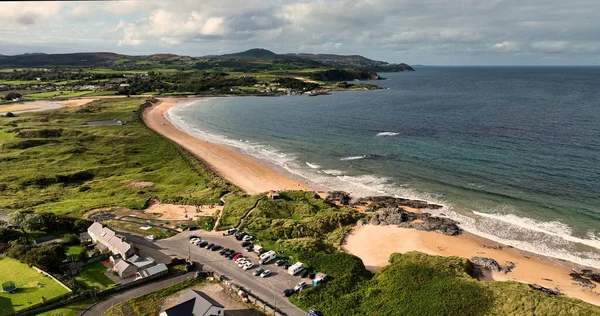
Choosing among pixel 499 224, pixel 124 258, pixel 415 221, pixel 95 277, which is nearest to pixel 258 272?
pixel 124 258

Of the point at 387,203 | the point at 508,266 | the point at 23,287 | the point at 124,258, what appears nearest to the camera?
the point at 23,287

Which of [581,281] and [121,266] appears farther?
[581,281]

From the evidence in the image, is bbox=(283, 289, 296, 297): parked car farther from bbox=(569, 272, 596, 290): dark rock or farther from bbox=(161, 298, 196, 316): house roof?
bbox=(569, 272, 596, 290): dark rock

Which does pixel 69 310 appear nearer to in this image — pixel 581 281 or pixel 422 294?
pixel 422 294

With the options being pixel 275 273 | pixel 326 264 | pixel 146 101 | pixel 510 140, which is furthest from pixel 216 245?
pixel 146 101

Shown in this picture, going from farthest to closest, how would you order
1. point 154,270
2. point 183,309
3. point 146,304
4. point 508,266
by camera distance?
point 508,266
point 154,270
point 146,304
point 183,309

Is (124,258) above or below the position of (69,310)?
above

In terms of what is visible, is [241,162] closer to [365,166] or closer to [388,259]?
[365,166]
